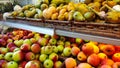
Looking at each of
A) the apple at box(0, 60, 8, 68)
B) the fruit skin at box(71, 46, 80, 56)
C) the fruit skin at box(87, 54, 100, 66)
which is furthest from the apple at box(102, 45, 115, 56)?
the apple at box(0, 60, 8, 68)

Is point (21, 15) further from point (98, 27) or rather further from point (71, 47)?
point (98, 27)

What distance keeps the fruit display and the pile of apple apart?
230 mm

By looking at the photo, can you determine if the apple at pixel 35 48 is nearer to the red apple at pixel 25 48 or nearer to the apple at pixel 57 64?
the red apple at pixel 25 48

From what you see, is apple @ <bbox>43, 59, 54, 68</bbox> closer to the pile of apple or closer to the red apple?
the pile of apple

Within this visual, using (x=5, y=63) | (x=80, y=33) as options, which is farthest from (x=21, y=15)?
(x=80, y=33)

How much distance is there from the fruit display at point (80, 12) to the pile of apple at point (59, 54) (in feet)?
0.75

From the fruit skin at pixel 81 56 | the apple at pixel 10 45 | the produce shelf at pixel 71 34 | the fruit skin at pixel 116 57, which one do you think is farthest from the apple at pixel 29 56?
the fruit skin at pixel 116 57

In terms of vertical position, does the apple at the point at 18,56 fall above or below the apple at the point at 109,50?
below

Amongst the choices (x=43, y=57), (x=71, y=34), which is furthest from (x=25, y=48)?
(x=71, y=34)

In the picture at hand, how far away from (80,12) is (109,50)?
356mm

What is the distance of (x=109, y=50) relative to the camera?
1.60m

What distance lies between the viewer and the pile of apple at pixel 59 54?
5.11 feet

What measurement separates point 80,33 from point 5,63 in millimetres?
818

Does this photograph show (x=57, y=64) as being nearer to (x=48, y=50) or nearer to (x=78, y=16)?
(x=48, y=50)
